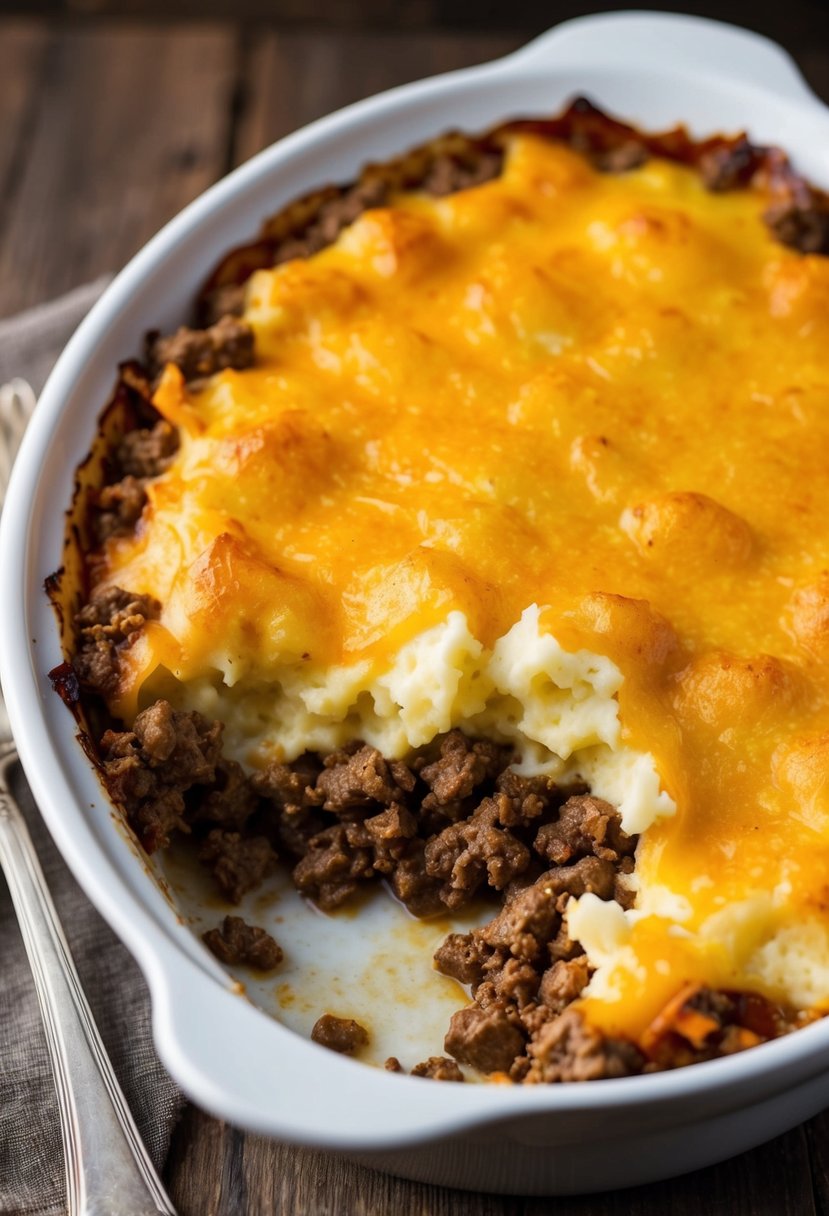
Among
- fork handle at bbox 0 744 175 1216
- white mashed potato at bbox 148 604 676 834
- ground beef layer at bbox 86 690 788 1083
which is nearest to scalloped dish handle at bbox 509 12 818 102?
white mashed potato at bbox 148 604 676 834

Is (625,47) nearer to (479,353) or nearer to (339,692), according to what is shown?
(479,353)

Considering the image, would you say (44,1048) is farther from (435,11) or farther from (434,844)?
(435,11)

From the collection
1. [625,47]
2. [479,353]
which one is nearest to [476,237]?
[479,353]

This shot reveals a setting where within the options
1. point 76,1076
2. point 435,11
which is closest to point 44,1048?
point 76,1076

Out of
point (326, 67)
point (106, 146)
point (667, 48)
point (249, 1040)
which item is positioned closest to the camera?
point (249, 1040)

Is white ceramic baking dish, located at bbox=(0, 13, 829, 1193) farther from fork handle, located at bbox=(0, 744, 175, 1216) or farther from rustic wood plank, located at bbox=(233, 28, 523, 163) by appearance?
rustic wood plank, located at bbox=(233, 28, 523, 163)

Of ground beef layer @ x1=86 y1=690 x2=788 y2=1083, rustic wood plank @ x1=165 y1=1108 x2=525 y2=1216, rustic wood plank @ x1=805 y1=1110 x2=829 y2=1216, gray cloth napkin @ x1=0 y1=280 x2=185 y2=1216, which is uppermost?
ground beef layer @ x1=86 y1=690 x2=788 y2=1083

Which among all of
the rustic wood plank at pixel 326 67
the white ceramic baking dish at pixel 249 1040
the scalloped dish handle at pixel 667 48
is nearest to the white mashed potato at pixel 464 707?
the white ceramic baking dish at pixel 249 1040
